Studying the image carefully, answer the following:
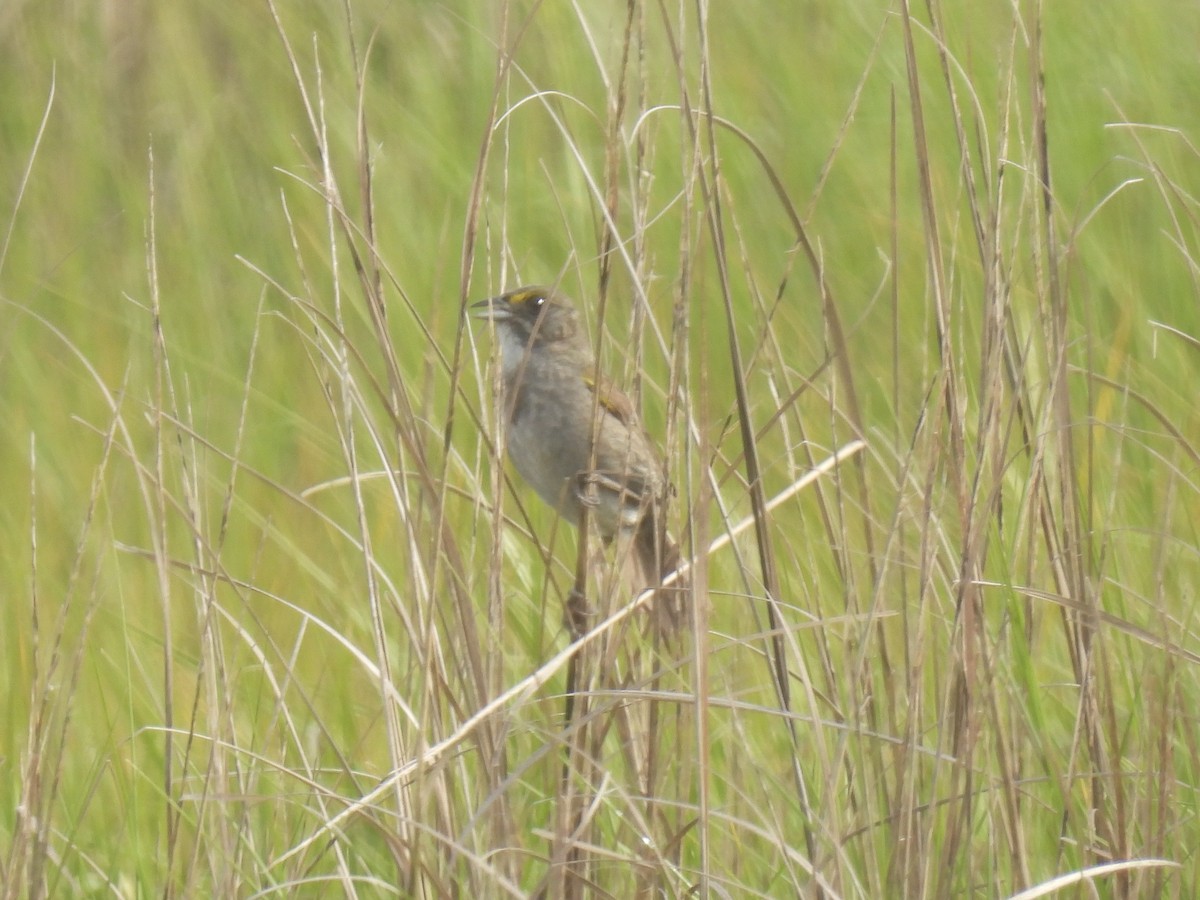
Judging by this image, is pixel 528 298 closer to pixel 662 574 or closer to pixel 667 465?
pixel 662 574

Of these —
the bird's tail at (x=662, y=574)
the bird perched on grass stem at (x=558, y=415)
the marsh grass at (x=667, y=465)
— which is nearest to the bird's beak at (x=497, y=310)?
the bird perched on grass stem at (x=558, y=415)

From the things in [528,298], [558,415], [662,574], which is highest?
[528,298]

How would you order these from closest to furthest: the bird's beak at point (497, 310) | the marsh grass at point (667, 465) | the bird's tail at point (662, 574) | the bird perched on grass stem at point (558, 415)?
1. the marsh grass at point (667, 465)
2. the bird's tail at point (662, 574)
3. the bird's beak at point (497, 310)
4. the bird perched on grass stem at point (558, 415)

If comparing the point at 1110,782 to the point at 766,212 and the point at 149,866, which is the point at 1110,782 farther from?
the point at 766,212

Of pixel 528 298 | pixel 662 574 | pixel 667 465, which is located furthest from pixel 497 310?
pixel 667 465

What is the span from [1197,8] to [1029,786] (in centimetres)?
393

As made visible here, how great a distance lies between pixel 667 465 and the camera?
235cm

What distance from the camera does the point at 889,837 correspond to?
231cm

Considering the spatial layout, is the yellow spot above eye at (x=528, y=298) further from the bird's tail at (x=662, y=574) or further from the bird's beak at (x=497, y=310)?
the bird's tail at (x=662, y=574)

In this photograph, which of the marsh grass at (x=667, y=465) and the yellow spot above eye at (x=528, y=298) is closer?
the marsh grass at (x=667, y=465)

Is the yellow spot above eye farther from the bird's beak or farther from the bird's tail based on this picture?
the bird's tail

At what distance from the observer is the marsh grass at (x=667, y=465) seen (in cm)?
221

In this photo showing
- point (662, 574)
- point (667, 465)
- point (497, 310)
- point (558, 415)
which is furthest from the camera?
point (558, 415)

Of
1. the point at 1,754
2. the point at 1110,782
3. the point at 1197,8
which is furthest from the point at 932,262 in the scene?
the point at 1197,8
